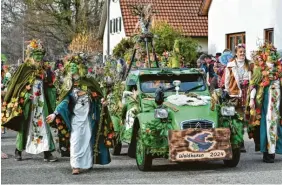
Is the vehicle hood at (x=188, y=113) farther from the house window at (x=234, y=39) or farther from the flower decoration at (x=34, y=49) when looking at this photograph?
the house window at (x=234, y=39)

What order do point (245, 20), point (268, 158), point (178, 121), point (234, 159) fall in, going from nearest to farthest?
point (178, 121)
point (234, 159)
point (268, 158)
point (245, 20)

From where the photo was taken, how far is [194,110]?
11.4 metres

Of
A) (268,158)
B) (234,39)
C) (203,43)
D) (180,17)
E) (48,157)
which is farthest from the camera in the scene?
(180,17)

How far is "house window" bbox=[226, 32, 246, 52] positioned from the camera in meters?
28.5

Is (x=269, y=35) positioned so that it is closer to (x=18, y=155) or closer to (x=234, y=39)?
(x=234, y=39)

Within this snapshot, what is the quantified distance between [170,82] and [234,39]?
17424mm

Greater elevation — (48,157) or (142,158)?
(142,158)

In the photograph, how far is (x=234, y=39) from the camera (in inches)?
1167

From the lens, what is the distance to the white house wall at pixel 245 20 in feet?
83.1

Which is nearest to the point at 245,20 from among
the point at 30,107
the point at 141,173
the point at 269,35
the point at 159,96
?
the point at 269,35

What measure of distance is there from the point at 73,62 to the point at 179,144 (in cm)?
203

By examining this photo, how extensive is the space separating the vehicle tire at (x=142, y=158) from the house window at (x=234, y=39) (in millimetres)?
17387

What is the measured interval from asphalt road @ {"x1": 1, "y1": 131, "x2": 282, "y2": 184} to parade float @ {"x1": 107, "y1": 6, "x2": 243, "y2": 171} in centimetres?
25

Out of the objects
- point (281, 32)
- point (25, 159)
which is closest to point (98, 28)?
point (281, 32)
